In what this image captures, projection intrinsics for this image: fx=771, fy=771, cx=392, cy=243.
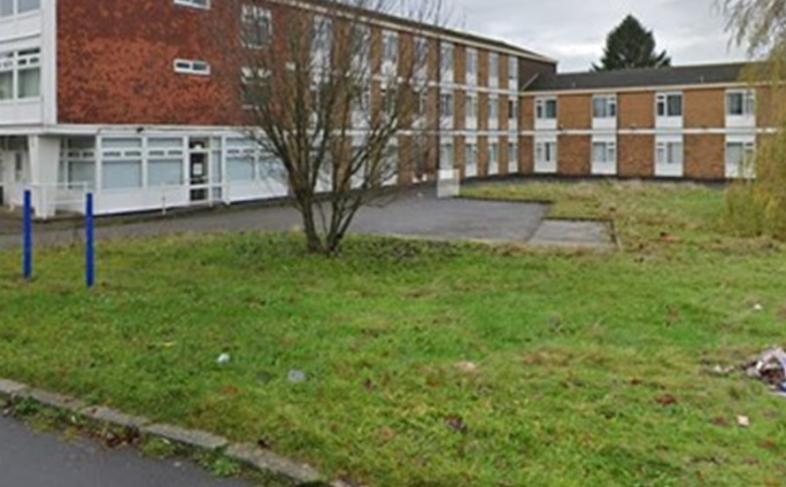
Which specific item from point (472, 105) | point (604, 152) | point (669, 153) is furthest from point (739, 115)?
point (472, 105)

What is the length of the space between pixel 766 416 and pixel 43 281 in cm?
931

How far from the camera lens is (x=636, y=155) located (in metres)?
47.4

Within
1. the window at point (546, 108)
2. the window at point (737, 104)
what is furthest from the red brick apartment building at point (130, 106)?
the window at point (546, 108)

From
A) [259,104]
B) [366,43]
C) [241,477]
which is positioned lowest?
[241,477]

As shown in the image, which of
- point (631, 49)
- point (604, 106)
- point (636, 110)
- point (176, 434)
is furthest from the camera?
point (631, 49)

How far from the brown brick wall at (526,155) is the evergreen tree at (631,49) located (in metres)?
20.8

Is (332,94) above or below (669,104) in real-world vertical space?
below

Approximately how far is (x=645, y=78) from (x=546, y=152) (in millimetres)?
7776

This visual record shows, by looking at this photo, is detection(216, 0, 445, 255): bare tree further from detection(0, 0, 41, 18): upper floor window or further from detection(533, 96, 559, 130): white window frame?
detection(533, 96, 559, 130): white window frame

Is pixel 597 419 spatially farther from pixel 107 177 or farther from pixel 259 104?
pixel 107 177

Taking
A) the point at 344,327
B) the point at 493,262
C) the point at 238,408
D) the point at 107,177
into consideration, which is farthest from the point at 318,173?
the point at 107,177

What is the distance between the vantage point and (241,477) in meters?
4.34

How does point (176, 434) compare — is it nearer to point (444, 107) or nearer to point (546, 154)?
point (444, 107)

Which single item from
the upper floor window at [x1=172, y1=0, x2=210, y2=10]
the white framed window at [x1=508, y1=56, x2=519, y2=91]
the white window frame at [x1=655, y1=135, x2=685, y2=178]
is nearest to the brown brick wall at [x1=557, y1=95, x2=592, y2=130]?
the white framed window at [x1=508, y1=56, x2=519, y2=91]
